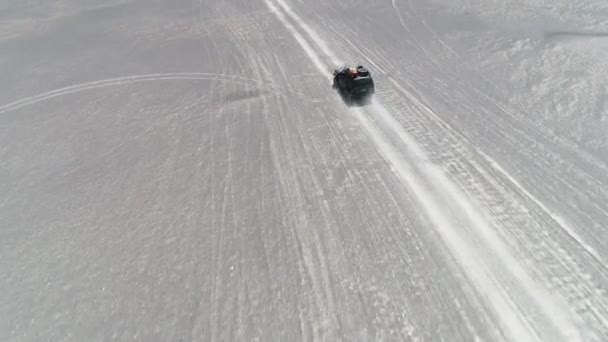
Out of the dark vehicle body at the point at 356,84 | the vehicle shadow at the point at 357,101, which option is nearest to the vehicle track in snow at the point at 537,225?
the vehicle shadow at the point at 357,101

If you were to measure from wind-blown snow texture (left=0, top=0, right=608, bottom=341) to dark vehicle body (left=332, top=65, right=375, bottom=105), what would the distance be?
1.67 feet

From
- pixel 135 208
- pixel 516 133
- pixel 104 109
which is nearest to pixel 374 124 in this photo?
pixel 516 133

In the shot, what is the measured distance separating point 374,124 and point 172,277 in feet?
23.3

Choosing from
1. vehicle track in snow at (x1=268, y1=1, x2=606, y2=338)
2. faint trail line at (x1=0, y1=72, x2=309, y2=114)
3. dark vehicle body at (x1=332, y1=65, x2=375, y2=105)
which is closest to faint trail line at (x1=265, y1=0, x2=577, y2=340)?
vehicle track in snow at (x1=268, y1=1, x2=606, y2=338)

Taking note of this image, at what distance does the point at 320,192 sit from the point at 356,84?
4.66 metres

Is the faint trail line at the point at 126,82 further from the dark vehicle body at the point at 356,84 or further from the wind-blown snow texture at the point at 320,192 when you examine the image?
the dark vehicle body at the point at 356,84

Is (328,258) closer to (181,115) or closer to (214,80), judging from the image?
(181,115)

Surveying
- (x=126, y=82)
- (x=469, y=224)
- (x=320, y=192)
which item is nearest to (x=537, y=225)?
(x=469, y=224)

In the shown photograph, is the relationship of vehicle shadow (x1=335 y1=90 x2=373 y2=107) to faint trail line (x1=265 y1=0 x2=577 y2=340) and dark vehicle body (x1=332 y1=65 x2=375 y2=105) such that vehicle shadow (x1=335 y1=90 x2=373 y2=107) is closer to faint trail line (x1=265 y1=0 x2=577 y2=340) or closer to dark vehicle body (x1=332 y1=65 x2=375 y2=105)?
dark vehicle body (x1=332 y1=65 x2=375 y2=105)

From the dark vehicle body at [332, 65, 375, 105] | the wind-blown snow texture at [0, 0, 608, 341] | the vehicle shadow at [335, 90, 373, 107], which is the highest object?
the dark vehicle body at [332, 65, 375, 105]

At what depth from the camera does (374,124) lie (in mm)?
11523

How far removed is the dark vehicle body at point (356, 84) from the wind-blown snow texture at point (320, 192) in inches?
20.0

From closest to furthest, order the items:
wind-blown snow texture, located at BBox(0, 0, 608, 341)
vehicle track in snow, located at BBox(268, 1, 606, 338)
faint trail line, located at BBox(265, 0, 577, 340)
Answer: faint trail line, located at BBox(265, 0, 577, 340) → vehicle track in snow, located at BBox(268, 1, 606, 338) → wind-blown snow texture, located at BBox(0, 0, 608, 341)

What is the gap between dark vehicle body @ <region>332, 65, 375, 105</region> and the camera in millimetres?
12328
